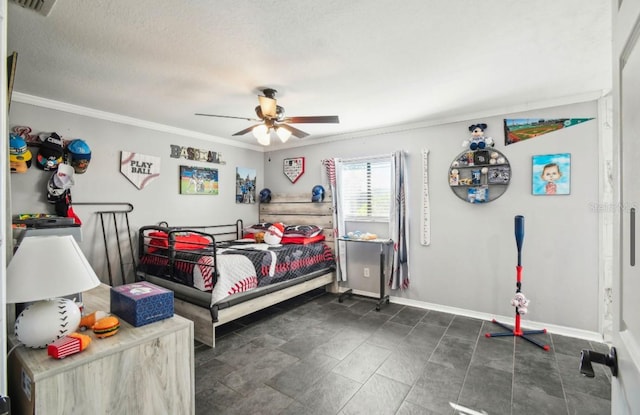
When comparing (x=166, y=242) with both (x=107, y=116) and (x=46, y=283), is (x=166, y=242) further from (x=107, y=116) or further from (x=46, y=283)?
(x=46, y=283)

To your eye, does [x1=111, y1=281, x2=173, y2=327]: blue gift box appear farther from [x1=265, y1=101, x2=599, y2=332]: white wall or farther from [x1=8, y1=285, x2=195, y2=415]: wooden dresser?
[x1=265, y1=101, x2=599, y2=332]: white wall

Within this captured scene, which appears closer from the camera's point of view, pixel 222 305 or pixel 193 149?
pixel 222 305

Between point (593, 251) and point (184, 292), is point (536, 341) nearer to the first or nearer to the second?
point (593, 251)

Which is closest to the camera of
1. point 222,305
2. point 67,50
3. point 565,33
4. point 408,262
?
point 565,33

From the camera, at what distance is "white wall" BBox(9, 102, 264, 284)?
117 inches

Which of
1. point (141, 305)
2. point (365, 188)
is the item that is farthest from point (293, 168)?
point (141, 305)

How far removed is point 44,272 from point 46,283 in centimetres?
4

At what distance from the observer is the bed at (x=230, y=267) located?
2.86m

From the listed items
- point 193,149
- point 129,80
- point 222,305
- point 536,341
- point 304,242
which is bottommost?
point 536,341

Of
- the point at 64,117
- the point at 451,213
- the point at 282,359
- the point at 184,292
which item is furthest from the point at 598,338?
the point at 64,117

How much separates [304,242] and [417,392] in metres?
2.42

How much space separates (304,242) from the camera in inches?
167

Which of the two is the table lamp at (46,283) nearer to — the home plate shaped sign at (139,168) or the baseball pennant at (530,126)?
the home plate shaped sign at (139,168)

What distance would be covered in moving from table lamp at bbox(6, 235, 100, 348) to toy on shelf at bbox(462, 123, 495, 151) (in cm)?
359
